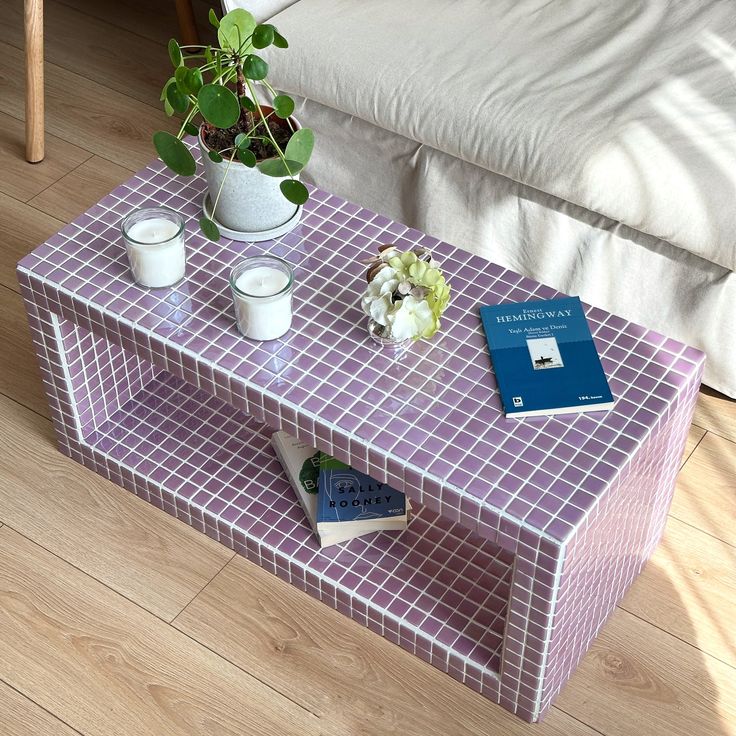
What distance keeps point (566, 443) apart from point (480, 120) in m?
0.70

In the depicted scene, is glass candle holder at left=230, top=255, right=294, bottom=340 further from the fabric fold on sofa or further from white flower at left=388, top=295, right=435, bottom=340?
the fabric fold on sofa

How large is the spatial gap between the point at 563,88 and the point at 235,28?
59 cm

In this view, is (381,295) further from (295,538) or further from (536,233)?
(536,233)

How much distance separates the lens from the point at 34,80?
6.91ft

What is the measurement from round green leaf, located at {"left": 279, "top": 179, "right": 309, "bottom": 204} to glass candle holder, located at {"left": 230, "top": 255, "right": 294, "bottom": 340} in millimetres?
81

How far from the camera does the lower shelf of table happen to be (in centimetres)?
141

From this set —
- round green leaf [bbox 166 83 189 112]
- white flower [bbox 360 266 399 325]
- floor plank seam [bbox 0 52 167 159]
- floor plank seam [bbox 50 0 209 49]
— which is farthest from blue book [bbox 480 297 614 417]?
floor plank seam [bbox 50 0 209 49]

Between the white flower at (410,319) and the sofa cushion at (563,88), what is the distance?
51 cm

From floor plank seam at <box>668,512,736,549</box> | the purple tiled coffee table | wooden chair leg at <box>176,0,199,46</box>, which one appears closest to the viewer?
the purple tiled coffee table

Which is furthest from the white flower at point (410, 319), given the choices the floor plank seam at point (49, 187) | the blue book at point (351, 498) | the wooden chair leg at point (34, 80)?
the wooden chair leg at point (34, 80)

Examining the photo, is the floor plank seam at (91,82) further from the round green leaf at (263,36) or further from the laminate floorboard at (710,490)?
the laminate floorboard at (710,490)

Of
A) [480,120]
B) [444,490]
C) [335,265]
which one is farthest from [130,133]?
[444,490]

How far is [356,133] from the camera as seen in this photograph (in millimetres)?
1947

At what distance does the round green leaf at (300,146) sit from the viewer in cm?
137
